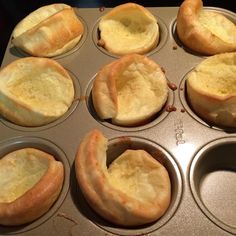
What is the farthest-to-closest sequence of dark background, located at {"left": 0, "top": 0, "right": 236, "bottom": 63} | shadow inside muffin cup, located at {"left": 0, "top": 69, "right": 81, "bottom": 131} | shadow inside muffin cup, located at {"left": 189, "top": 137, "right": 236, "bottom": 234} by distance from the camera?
1. dark background, located at {"left": 0, "top": 0, "right": 236, "bottom": 63}
2. shadow inside muffin cup, located at {"left": 0, "top": 69, "right": 81, "bottom": 131}
3. shadow inside muffin cup, located at {"left": 189, "top": 137, "right": 236, "bottom": 234}

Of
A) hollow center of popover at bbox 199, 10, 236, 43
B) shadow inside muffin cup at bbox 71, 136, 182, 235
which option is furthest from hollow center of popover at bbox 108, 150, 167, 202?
hollow center of popover at bbox 199, 10, 236, 43

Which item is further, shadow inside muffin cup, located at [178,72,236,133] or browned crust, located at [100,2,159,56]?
browned crust, located at [100,2,159,56]

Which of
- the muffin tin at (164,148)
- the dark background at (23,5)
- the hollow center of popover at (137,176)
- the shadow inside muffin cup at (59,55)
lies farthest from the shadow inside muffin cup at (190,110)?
the dark background at (23,5)

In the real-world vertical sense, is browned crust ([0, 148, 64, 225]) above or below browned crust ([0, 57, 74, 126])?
below

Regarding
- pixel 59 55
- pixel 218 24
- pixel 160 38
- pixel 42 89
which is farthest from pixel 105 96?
pixel 218 24

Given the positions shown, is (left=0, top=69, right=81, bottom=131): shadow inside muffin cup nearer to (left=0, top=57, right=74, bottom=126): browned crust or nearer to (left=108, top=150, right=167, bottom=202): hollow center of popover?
(left=0, top=57, right=74, bottom=126): browned crust

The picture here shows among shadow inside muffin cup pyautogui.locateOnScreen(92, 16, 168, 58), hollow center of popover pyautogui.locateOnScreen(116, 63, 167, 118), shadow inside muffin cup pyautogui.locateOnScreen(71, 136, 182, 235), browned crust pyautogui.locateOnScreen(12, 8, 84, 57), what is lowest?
shadow inside muffin cup pyautogui.locateOnScreen(71, 136, 182, 235)
